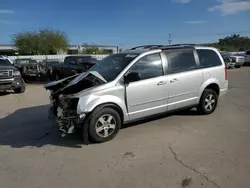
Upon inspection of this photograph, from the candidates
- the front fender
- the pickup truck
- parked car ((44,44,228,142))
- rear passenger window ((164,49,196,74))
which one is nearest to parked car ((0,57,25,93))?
the pickup truck

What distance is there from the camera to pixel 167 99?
641 centimetres

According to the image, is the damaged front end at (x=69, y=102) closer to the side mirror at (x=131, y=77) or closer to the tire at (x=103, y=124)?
the tire at (x=103, y=124)

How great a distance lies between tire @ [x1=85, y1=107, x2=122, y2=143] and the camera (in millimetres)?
5371

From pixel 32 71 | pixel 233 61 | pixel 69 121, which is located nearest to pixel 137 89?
pixel 69 121

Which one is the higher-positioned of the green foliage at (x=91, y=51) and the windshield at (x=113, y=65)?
the green foliage at (x=91, y=51)

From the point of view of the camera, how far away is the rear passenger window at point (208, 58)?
7176mm

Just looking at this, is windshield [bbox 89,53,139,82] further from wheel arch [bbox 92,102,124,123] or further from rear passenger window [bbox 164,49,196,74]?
rear passenger window [bbox 164,49,196,74]

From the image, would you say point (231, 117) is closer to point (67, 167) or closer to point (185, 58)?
point (185, 58)

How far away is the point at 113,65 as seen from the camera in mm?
6410

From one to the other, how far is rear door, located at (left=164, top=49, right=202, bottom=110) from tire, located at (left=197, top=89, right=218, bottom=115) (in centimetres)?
26

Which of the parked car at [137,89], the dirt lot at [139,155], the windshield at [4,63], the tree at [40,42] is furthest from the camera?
the tree at [40,42]

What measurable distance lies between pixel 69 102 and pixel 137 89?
4.66 ft

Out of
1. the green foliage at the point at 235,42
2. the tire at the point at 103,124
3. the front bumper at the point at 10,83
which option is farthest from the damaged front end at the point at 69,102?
the green foliage at the point at 235,42

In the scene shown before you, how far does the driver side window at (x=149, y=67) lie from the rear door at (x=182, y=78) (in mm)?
242
